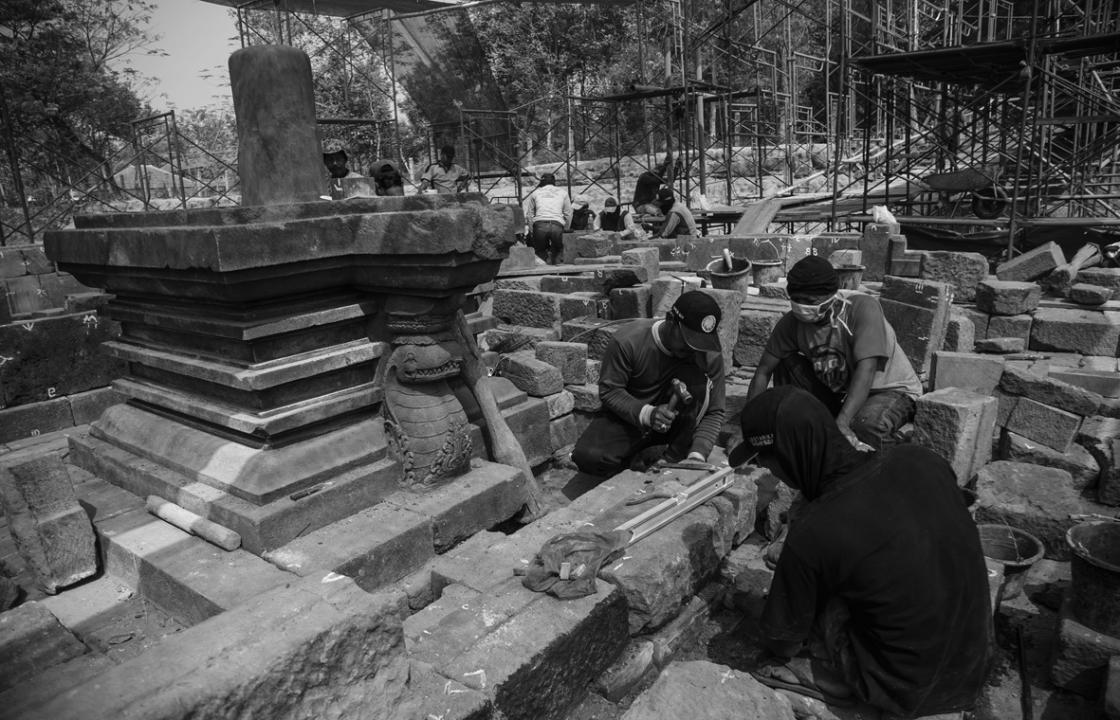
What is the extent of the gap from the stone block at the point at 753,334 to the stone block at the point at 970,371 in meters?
1.38

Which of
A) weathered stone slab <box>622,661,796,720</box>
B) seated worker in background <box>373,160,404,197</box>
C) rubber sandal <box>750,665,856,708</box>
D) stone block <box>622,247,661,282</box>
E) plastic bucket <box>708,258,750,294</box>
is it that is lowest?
rubber sandal <box>750,665,856,708</box>

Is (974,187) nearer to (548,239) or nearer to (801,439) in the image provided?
(548,239)

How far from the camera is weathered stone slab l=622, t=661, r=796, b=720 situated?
2.37 m

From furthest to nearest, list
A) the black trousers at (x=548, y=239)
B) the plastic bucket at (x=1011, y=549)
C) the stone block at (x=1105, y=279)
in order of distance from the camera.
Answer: the black trousers at (x=548, y=239), the stone block at (x=1105, y=279), the plastic bucket at (x=1011, y=549)

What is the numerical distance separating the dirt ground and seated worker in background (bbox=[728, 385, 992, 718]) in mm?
212

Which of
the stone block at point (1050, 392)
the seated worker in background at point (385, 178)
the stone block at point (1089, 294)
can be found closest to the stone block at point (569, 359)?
the stone block at point (1050, 392)

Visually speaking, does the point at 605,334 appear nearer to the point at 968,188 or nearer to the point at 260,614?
the point at 260,614

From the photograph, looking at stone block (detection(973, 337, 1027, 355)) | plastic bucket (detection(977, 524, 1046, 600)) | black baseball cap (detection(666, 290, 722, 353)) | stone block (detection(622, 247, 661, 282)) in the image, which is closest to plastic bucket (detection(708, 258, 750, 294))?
stone block (detection(622, 247, 661, 282))

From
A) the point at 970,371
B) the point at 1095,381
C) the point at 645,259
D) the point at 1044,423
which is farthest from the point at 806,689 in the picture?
the point at 645,259

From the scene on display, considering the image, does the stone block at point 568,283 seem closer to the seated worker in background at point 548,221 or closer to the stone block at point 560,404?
the stone block at point 560,404

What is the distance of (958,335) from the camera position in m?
6.73

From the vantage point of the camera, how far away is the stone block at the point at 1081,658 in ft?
9.46

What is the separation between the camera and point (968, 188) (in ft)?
47.7

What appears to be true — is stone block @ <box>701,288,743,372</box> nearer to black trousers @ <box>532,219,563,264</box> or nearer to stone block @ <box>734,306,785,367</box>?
stone block @ <box>734,306,785,367</box>
